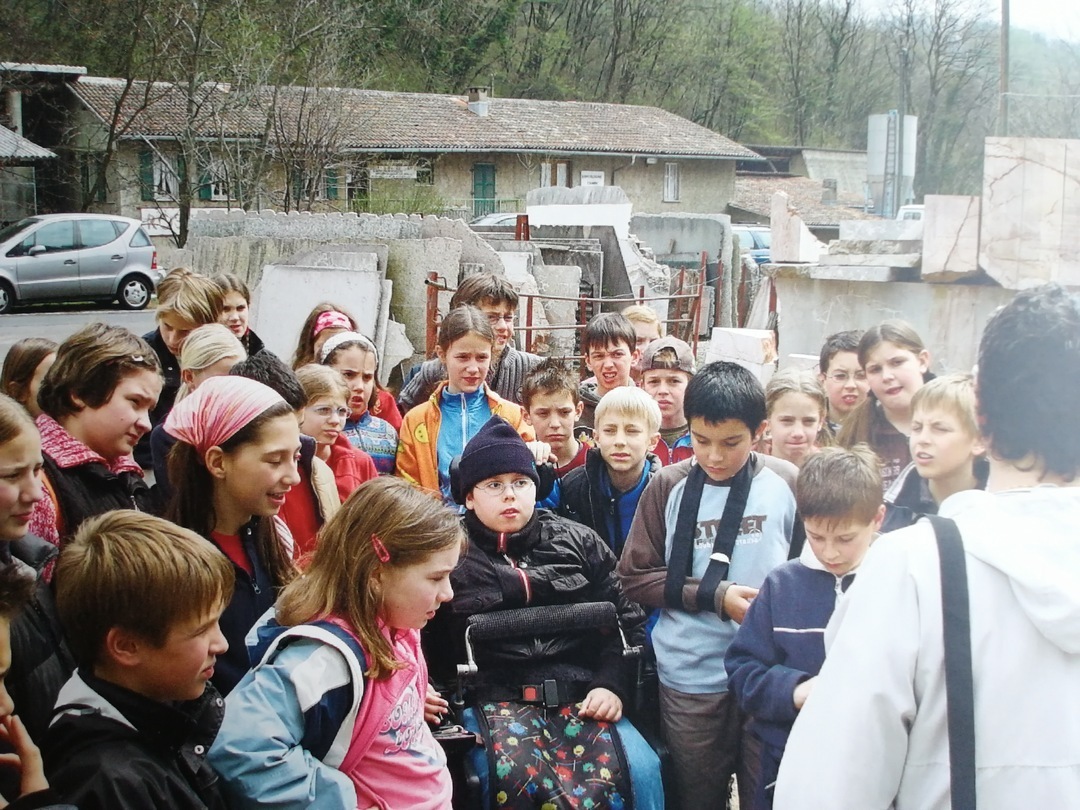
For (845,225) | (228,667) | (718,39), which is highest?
(718,39)

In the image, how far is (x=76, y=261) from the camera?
18234 mm

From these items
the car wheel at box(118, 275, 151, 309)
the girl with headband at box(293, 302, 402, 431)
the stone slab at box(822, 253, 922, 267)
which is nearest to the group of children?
the girl with headband at box(293, 302, 402, 431)

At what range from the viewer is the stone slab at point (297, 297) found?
8.13m

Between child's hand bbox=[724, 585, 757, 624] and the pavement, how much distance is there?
12.8m

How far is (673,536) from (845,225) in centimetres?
341

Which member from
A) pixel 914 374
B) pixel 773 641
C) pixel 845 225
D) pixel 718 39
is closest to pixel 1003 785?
pixel 773 641

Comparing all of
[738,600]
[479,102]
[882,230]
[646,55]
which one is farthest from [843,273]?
[646,55]

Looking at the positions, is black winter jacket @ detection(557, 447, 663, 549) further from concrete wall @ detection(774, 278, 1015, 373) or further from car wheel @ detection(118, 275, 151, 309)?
car wheel @ detection(118, 275, 151, 309)

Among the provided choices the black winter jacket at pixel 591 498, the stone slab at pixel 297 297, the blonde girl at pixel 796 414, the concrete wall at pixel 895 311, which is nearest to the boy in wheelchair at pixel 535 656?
the black winter jacket at pixel 591 498

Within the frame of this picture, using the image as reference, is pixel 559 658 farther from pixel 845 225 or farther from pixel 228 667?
pixel 845 225

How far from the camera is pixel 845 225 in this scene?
5.98m

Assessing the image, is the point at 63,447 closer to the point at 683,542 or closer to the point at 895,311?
the point at 683,542

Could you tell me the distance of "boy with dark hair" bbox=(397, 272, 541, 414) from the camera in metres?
4.81

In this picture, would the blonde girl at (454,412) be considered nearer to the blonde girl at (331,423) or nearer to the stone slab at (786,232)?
the blonde girl at (331,423)
